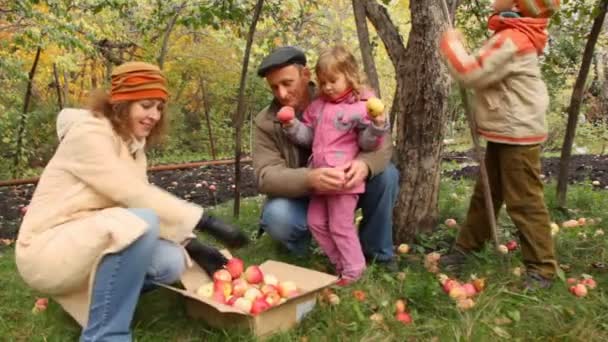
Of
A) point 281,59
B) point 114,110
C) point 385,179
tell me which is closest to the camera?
point 114,110

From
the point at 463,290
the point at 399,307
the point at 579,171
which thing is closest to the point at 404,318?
the point at 399,307

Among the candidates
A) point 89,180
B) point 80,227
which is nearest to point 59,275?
point 80,227

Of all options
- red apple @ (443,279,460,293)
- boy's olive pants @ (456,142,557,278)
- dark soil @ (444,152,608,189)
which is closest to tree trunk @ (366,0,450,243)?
boy's olive pants @ (456,142,557,278)

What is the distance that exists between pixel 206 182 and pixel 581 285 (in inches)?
206

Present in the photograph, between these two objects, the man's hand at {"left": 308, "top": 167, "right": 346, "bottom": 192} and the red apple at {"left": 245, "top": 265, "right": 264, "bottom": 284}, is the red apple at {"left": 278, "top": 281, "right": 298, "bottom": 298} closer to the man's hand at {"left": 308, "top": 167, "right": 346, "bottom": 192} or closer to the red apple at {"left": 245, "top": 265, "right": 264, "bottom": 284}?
the red apple at {"left": 245, "top": 265, "right": 264, "bottom": 284}

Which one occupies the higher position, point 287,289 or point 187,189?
point 287,289

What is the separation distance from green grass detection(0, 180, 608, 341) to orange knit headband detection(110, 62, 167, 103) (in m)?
0.93

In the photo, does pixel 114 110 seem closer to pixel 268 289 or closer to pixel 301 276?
pixel 268 289

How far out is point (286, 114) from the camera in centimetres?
275

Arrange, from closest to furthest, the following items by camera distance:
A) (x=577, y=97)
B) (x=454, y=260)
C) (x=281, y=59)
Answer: (x=281, y=59) < (x=454, y=260) < (x=577, y=97)

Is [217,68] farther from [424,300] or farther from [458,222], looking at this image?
[424,300]

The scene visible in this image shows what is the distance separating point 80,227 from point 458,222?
2.58 m

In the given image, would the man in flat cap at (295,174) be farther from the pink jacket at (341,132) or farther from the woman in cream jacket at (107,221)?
the woman in cream jacket at (107,221)

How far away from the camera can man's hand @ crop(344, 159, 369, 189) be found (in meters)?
2.73
